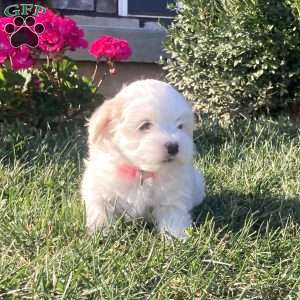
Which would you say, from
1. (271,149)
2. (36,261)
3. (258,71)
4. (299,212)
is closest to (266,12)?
(258,71)

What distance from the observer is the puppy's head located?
314 cm

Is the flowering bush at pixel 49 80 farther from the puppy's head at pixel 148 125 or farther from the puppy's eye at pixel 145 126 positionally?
the puppy's eye at pixel 145 126

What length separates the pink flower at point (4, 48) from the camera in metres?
5.37

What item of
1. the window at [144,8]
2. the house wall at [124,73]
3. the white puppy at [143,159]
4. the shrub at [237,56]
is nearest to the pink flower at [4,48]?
the white puppy at [143,159]

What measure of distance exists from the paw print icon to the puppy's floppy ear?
2.43 m

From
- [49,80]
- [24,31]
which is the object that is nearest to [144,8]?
[24,31]

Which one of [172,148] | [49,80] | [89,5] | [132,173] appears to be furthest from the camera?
[89,5]

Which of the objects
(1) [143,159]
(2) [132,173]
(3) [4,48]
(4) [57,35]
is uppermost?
(4) [57,35]

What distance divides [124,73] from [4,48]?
3063 millimetres

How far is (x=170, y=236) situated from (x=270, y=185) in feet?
4.75

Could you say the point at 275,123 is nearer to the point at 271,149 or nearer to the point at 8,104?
the point at 271,149

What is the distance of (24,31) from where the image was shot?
786cm

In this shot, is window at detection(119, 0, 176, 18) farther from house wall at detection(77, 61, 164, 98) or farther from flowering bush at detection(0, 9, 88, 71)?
flowering bush at detection(0, 9, 88, 71)

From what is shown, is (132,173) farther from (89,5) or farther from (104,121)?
(89,5)
